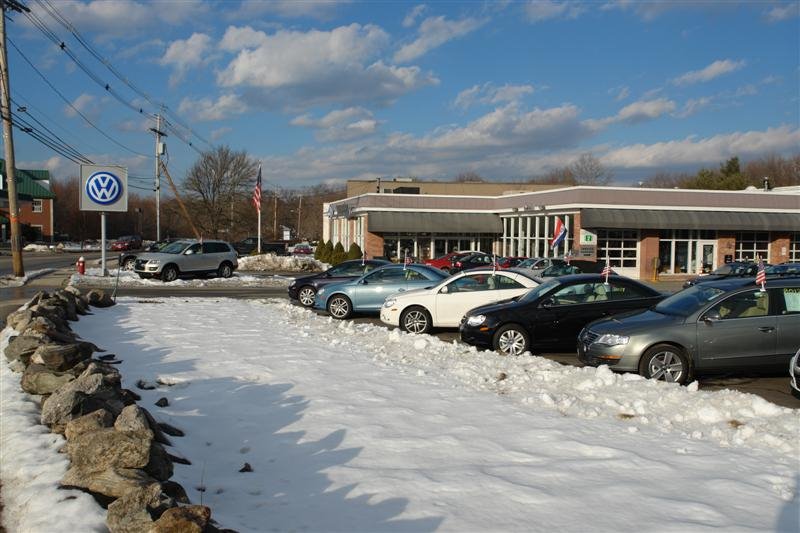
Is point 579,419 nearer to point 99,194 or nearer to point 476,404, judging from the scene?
point 476,404

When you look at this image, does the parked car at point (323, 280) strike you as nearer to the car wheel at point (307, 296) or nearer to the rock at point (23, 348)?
the car wheel at point (307, 296)

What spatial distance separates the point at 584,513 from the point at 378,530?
5.01 feet

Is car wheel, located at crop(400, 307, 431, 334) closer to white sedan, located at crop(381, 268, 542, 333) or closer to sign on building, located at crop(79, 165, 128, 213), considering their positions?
white sedan, located at crop(381, 268, 542, 333)

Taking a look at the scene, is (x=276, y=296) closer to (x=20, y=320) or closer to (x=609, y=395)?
(x=20, y=320)

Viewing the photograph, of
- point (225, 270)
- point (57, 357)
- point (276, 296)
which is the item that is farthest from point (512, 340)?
point (225, 270)

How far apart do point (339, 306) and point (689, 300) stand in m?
9.49

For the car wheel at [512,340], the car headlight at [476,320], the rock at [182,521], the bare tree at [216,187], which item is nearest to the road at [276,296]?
the car wheel at [512,340]

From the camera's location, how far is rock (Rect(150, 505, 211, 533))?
3883 mm

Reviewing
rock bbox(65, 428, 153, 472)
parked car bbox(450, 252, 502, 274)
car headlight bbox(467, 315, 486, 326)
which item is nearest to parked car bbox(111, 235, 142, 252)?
parked car bbox(450, 252, 502, 274)

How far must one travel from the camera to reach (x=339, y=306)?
17.8m

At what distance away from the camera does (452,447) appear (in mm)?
6492

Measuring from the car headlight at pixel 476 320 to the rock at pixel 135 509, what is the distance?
29.0 feet

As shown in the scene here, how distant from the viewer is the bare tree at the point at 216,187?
67500 mm

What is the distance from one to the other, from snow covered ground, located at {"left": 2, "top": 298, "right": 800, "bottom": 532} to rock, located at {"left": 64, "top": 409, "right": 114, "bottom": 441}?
653mm
